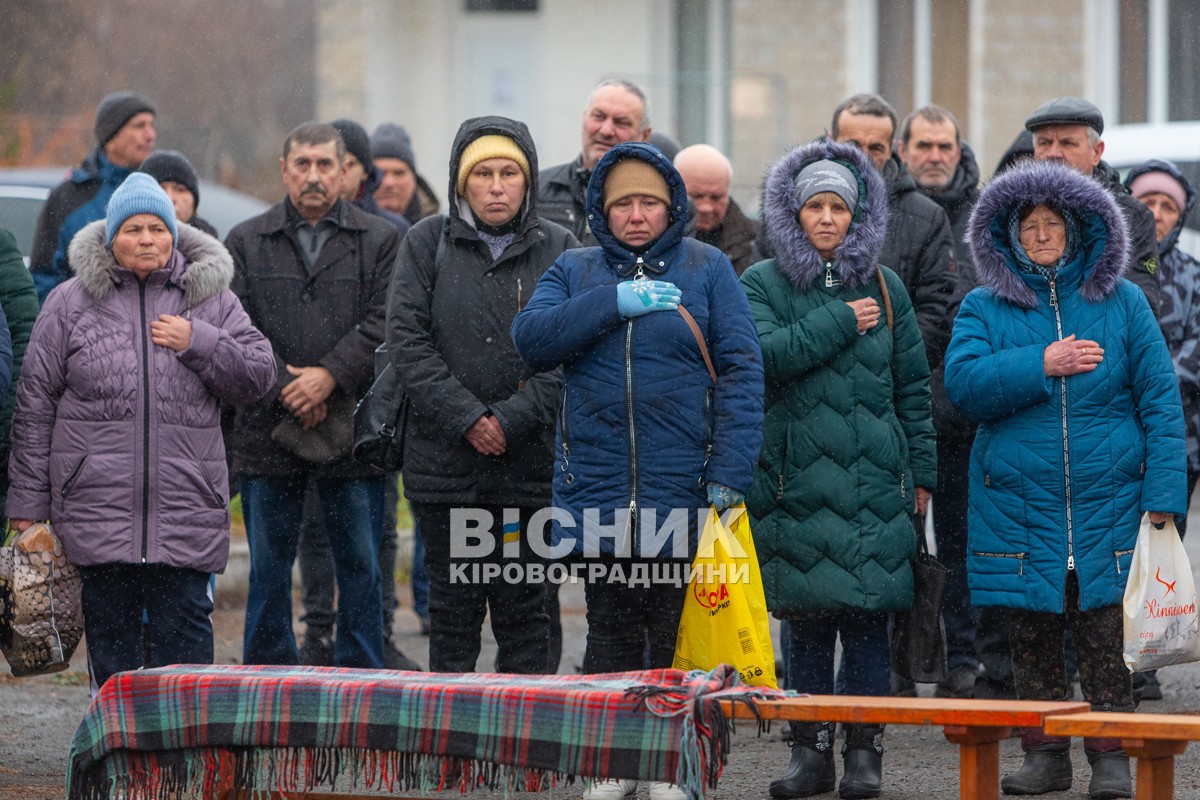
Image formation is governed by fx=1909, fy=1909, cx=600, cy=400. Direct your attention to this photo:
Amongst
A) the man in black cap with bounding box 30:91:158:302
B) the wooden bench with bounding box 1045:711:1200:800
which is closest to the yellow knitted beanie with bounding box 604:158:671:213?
the wooden bench with bounding box 1045:711:1200:800

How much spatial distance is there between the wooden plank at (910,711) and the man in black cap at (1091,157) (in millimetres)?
2282

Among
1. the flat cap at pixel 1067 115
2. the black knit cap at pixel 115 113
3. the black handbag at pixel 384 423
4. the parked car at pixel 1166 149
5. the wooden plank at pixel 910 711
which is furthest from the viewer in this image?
the parked car at pixel 1166 149

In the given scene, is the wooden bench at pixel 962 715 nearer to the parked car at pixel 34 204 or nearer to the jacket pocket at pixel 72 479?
the jacket pocket at pixel 72 479

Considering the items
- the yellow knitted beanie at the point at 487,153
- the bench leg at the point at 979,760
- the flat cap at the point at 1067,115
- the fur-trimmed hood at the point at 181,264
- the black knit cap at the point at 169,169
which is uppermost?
the flat cap at the point at 1067,115

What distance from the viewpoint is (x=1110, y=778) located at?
5984 millimetres

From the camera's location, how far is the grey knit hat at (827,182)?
20.6ft

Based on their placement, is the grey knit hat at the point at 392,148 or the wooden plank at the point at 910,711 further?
the grey knit hat at the point at 392,148

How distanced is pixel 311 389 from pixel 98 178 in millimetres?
2011

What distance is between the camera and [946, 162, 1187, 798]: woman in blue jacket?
5.91 meters

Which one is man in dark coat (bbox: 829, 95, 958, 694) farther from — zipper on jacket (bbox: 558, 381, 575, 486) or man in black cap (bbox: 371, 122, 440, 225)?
man in black cap (bbox: 371, 122, 440, 225)

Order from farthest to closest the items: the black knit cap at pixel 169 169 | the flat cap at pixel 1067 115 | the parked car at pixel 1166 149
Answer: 1. the parked car at pixel 1166 149
2. the black knit cap at pixel 169 169
3. the flat cap at pixel 1067 115

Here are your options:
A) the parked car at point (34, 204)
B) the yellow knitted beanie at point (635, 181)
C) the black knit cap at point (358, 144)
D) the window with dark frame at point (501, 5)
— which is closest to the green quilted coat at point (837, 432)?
the yellow knitted beanie at point (635, 181)

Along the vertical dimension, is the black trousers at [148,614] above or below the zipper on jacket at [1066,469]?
below

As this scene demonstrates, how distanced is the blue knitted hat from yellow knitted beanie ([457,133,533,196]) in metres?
1.00
